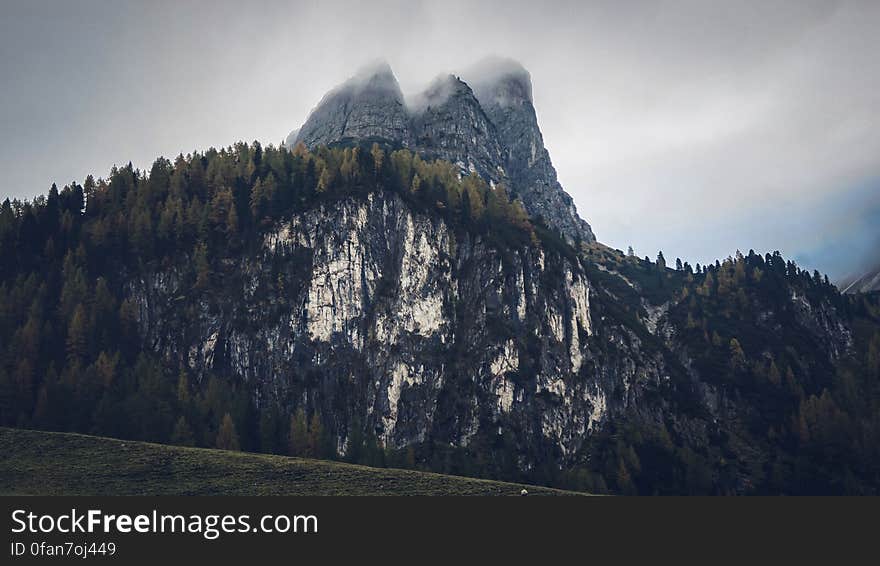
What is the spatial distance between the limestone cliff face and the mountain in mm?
499

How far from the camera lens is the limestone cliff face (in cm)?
15675

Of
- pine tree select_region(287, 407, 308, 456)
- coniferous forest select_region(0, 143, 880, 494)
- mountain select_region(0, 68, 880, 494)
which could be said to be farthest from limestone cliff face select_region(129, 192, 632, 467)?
pine tree select_region(287, 407, 308, 456)

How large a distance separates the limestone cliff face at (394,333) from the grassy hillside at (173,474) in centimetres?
5622

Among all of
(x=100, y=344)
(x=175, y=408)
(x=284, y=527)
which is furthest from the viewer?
(x=100, y=344)

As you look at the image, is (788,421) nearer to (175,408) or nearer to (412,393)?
(412,393)

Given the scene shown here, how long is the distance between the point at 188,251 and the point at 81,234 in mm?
26630

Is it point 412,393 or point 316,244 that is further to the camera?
point 316,244

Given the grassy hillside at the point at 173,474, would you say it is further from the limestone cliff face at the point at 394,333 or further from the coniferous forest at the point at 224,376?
the limestone cliff face at the point at 394,333

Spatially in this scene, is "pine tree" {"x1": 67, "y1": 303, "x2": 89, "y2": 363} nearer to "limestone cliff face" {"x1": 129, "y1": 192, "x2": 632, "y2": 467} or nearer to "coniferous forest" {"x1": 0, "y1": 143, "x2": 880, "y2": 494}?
"coniferous forest" {"x1": 0, "y1": 143, "x2": 880, "y2": 494}

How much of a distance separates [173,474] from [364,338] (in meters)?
80.3

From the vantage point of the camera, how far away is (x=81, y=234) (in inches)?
6713

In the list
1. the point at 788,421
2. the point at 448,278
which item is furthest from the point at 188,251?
the point at 788,421

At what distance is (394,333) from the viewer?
16662cm

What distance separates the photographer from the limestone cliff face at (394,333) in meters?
157
